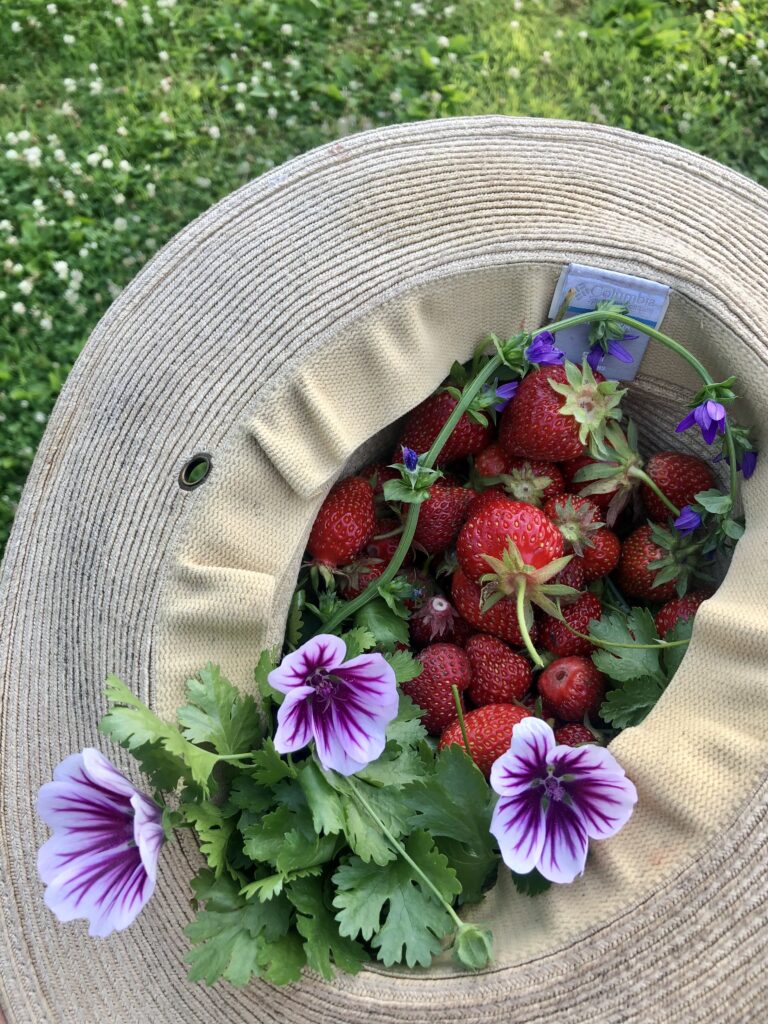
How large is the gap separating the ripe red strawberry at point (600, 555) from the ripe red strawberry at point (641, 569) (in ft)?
0.04

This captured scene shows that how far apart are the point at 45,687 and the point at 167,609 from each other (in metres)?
0.18

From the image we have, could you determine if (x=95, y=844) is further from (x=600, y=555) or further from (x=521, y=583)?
(x=600, y=555)

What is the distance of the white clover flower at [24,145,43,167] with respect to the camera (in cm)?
137

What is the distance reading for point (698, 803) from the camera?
735 millimetres

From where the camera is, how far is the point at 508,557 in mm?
826

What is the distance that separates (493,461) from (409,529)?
177 millimetres

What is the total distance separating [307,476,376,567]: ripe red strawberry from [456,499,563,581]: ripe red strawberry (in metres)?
0.11

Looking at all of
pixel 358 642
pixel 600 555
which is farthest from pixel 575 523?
pixel 358 642

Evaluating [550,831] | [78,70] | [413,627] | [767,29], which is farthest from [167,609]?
[767,29]

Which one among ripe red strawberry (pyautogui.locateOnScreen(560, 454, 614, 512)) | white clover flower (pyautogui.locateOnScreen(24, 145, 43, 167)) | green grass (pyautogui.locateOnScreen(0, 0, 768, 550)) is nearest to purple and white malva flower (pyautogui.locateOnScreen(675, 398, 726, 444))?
ripe red strawberry (pyautogui.locateOnScreen(560, 454, 614, 512))

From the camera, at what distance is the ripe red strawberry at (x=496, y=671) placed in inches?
35.7

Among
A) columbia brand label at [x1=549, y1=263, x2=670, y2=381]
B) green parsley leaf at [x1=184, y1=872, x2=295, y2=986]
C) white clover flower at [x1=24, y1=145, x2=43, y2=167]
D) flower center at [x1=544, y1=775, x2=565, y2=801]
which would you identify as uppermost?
white clover flower at [x1=24, y1=145, x2=43, y2=167]

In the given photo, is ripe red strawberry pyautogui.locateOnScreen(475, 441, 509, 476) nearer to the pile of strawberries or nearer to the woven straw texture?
the pile of strawberries

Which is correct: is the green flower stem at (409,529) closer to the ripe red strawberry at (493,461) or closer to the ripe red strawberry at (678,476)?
the ripe red strawberry at (493,461)
